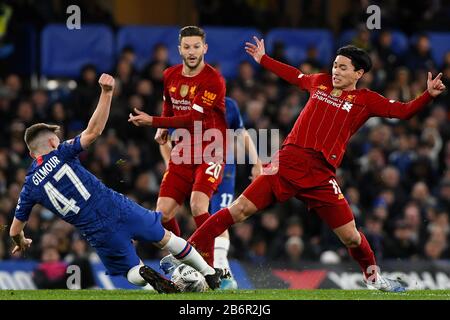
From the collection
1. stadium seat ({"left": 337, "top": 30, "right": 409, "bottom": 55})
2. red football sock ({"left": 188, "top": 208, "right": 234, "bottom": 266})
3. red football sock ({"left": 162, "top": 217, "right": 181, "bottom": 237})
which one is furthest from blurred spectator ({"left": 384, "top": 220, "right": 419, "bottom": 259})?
red football sock ({"left": 188, "top": 208, "right": 234, "bottom": 266})

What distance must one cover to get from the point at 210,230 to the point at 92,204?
1.30m

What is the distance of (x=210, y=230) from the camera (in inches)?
480

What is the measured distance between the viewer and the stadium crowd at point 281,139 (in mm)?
17469

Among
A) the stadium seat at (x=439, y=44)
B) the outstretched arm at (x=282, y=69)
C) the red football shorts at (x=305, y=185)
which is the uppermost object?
the outstretched arm at (x=282, y=69)

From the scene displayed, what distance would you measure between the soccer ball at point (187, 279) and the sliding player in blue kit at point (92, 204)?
100 millimetres

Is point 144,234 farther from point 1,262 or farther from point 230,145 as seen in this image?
point 1,262

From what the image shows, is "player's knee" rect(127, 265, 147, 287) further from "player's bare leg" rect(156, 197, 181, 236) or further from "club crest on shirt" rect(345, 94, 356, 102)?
"club crest on shirt" rect(345, 94, 356, 102)

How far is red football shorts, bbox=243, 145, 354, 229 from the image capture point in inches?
472

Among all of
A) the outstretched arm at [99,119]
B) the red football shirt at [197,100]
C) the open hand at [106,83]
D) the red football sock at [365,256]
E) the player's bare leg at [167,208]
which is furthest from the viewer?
the player's bare leg at [167,208]

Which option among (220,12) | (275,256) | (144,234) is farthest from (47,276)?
(220,12)

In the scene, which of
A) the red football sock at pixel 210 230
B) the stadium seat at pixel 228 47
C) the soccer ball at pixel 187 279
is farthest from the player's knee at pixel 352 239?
the stadium seat at pixel 228 47

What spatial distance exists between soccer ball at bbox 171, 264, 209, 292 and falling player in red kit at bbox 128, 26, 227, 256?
43.7 inches

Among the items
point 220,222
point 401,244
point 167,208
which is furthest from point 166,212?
point 401,244

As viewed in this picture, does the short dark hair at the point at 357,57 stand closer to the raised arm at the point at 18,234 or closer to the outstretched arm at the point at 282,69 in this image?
the outstretched arm at the point at 282,69
